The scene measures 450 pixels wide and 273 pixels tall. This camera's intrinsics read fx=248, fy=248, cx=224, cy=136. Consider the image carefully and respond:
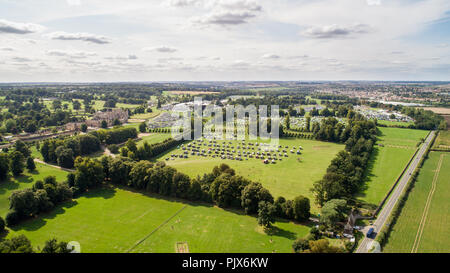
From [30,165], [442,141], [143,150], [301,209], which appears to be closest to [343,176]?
[301,209]

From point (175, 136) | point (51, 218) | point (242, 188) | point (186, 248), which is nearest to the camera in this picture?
point (186, 248)

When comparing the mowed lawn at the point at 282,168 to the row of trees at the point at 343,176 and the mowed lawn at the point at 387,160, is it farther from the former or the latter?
Answer: the mowed lawn at the point at 387,160

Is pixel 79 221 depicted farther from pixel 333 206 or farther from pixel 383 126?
pixel 383 126

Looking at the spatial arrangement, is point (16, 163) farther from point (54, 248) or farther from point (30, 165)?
point (54, 248)

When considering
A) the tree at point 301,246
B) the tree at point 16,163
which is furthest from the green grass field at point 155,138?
the tree at point 301,246

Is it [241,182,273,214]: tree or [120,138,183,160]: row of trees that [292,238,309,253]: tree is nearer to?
[241,182,273,214]: tree
